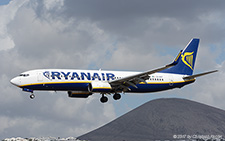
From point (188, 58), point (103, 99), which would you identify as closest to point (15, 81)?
point (103, 99)

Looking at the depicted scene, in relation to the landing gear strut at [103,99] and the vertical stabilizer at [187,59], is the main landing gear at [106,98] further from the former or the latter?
the vertical stabilizer at [187,59]

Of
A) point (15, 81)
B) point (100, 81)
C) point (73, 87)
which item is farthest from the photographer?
point (100, 81)

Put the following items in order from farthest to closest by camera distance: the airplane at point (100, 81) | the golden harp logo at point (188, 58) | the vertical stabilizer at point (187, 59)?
1. the golden harp logo at point (188, 58)
2. the vertical stabilizer at point (187, 59)
3. the airplane at point (100, 81)

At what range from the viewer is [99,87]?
7000cm

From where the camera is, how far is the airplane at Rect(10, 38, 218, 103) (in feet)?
221

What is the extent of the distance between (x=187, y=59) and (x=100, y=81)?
24.0 m

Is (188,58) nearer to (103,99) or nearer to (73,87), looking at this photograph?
(103,99)

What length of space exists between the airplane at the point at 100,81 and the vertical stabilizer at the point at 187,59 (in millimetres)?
830

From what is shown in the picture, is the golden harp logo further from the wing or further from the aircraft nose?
the aircraft nose

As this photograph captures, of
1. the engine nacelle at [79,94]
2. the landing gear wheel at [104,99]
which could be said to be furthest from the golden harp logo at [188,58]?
the engine nacelle at [79,94]

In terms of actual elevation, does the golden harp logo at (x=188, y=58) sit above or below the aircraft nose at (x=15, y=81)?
above

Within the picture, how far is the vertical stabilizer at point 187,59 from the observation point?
84.2 metres

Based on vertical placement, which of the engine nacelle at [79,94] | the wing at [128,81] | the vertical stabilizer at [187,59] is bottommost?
the wing at [128,81]

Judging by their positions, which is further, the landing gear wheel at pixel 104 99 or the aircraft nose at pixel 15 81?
the landing gear wheel at pixel 104 99
